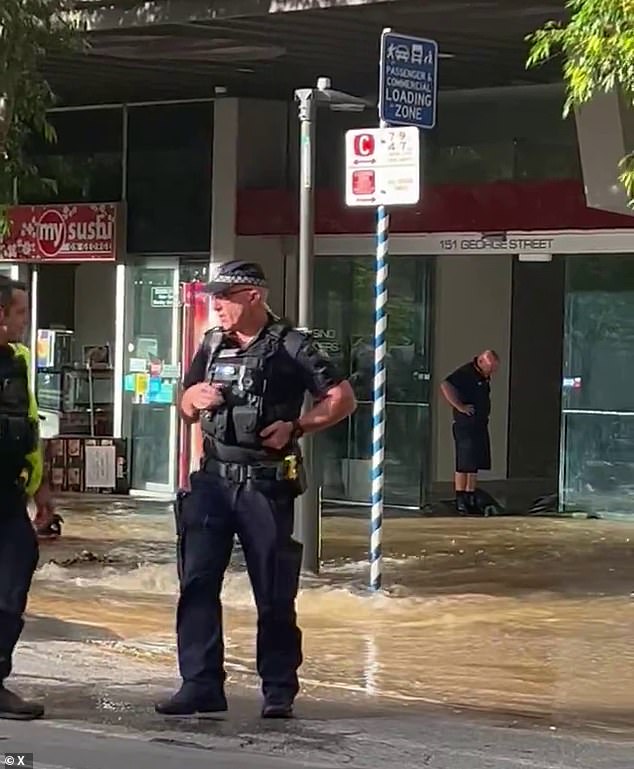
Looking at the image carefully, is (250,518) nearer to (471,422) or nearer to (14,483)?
(14,483)

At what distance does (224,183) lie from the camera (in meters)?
18.5

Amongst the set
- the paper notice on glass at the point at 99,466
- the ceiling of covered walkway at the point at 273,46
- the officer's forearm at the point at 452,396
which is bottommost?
the paper notice on glass at the point at 99,466

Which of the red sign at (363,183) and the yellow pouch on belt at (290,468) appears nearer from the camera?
the yellow pouch on belt at (290,468)

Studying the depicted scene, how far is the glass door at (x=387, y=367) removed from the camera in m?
18.3

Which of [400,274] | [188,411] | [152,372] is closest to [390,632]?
[188,411]

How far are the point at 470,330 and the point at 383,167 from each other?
8.50m

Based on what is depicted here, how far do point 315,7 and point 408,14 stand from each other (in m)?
0.86

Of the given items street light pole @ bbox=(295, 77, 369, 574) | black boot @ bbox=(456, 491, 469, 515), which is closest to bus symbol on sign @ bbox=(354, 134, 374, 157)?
street light pole @ bbox=(295, 77, 369, 574)

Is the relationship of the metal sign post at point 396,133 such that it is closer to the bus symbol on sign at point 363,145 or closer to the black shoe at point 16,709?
the bus symbol on sign at point 363,145

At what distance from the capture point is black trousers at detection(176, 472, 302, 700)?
7477 millimetres

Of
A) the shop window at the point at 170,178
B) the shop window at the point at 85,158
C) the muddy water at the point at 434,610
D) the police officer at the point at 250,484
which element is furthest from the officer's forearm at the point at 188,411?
the shop window at the point at 85,158

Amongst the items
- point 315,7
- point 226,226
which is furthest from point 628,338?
point 315,7

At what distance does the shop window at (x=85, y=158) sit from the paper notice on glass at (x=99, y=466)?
2843mm

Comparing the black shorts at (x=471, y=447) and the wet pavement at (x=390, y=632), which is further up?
the black shorts at (x=471, y=447)
